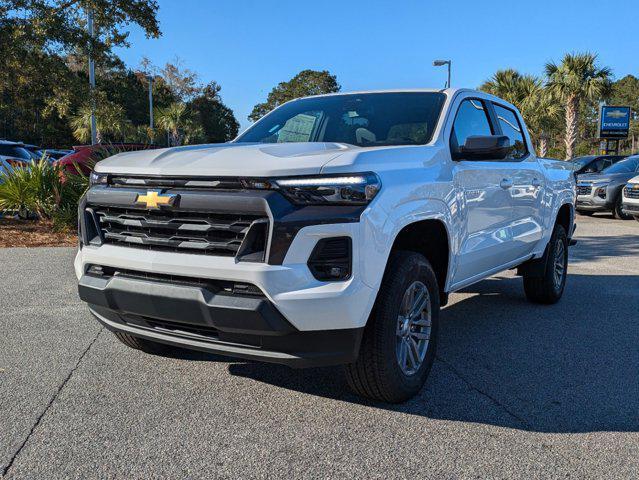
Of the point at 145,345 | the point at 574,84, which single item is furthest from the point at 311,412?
the point at 574,84

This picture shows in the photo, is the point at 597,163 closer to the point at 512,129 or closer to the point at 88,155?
the point at 88,155

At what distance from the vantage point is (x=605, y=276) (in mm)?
7652

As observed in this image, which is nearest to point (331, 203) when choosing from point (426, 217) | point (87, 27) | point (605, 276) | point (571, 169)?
point (426, 217)

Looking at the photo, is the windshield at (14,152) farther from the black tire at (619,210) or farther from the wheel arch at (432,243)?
the black tire at (619,210)

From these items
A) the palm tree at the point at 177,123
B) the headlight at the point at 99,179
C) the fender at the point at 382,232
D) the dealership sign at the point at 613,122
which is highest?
the palm tree at the point at 177,123

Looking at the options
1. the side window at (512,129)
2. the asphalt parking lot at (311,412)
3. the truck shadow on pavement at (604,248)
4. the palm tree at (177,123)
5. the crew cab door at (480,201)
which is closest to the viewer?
the asphalt parking lot at (311,412)

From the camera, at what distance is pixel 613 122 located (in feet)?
103

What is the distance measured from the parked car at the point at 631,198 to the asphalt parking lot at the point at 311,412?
1030 cm

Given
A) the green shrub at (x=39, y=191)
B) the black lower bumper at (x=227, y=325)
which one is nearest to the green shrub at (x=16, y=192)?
the green shrub at (x=39, y=191)

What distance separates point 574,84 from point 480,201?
31.0 metres

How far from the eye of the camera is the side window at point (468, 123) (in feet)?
13.7

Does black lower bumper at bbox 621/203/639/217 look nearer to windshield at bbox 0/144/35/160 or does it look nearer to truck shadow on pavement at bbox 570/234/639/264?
truck shadow on pavement at bbox 570/234/639/264

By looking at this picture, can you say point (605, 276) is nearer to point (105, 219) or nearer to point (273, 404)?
point (273, 404)

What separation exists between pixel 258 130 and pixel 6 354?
2.42 meters
